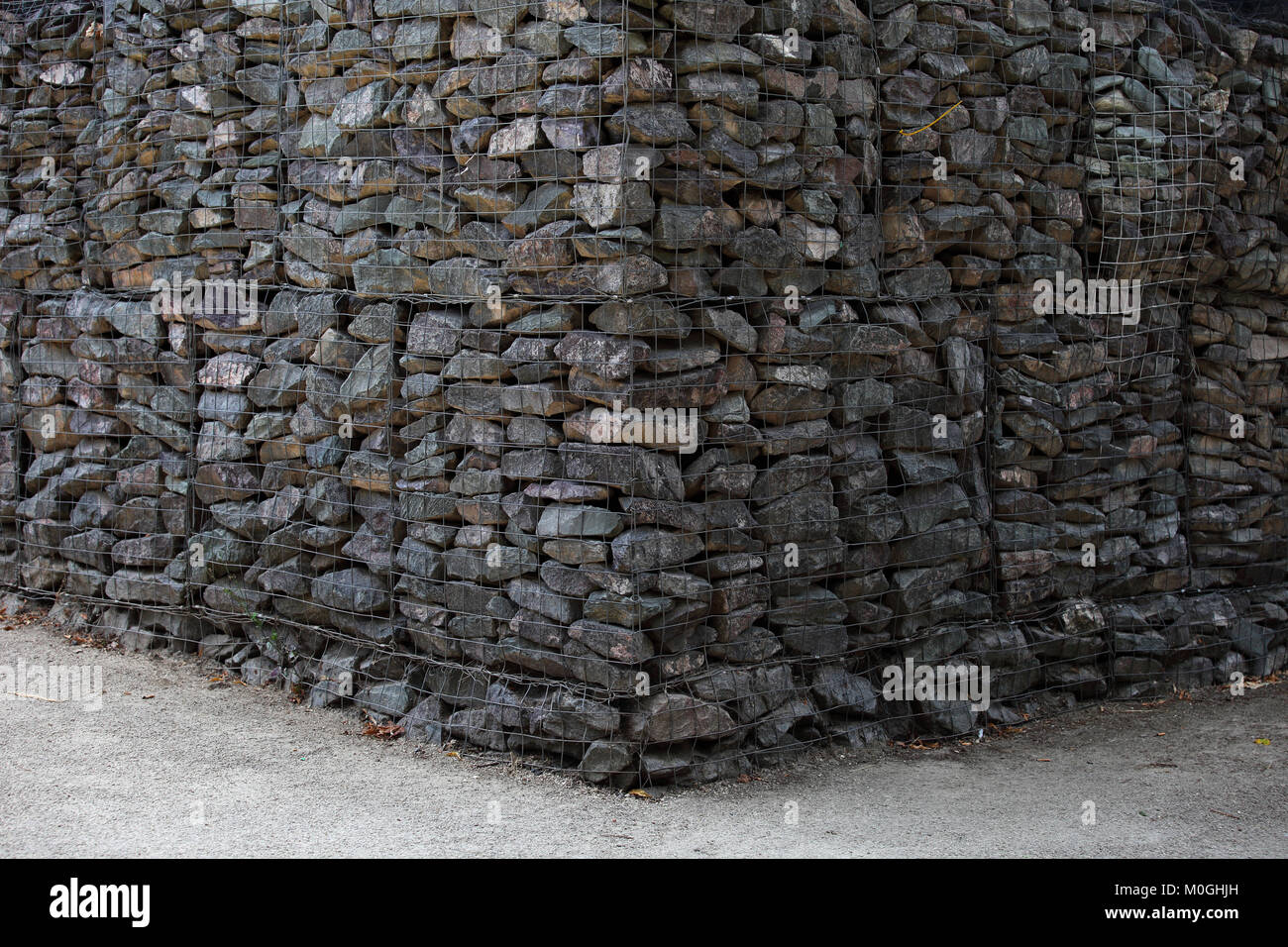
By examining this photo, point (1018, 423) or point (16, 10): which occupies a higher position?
point (16, 10)

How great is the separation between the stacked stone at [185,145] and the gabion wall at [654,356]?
29 mm

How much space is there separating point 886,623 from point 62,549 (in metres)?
4.94

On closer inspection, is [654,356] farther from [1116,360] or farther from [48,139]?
[48,139]

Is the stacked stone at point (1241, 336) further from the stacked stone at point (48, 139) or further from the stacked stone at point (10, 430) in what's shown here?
the stacked stone at point (10, 430)

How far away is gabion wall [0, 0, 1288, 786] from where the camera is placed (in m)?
4.85

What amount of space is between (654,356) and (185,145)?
3.30 m

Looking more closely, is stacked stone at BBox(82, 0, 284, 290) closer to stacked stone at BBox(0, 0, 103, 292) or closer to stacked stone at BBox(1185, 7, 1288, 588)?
stacked stone at BBox(0, 0, 103, 292)

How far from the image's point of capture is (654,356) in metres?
4.78

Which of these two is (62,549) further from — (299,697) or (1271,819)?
(1271,819)

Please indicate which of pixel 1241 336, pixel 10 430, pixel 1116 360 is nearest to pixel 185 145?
pixel 10 430

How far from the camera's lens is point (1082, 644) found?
6.12 meters

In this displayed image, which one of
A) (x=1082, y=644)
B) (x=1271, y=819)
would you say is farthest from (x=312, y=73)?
(x=1271, y=819)

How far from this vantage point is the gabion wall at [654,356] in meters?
4.85

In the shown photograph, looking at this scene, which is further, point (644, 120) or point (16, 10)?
point (16, 10)
